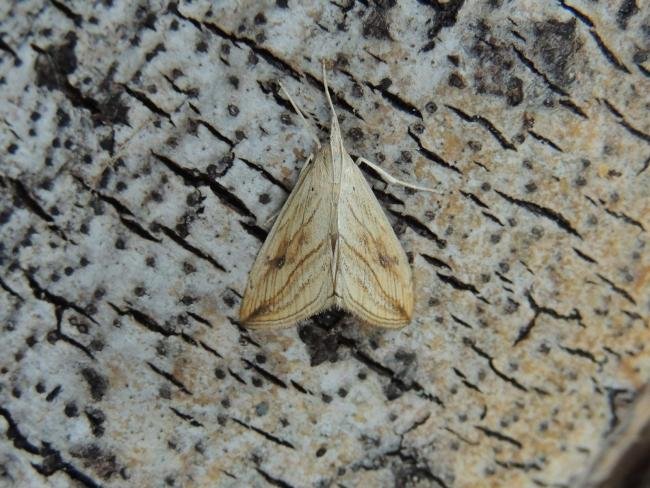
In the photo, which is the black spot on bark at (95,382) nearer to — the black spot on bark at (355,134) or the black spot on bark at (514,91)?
the black spot on bark at (355,134)

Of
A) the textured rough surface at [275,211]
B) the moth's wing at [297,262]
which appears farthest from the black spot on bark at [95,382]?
the moth's wing at [297,262]

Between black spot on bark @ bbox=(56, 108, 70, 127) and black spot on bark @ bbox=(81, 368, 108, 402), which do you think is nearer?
black spot on bark @ bbox=(56, 108, 70, 127)

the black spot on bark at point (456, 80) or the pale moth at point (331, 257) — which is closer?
the black spot on bark at point (456, 80)

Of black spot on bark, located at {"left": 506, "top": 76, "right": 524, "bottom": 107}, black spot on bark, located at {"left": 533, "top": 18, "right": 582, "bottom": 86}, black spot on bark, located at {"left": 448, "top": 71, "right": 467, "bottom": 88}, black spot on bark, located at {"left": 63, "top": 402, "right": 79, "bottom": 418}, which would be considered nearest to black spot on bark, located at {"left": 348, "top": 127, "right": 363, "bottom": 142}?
black spot on bark, located at {"left": 448, "top": 71, "right": 467, "bottom": 88}

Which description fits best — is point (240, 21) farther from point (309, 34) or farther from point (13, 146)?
point (13, 146)

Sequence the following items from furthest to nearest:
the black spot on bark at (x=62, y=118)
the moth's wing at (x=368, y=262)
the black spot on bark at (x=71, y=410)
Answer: the moth's wing at (x=368, y=262), the black spot on bark at (x=71, y=410), the black spot on bark at (x=62, y=118)

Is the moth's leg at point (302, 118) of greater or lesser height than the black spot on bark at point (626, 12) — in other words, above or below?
below

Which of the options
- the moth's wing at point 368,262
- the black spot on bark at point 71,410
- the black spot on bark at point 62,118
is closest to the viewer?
the black spot on bark at point 62,118

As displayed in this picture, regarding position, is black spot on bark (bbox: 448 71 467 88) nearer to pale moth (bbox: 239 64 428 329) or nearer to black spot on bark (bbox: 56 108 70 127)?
pale moth (bbox: 239 64 428 329)
